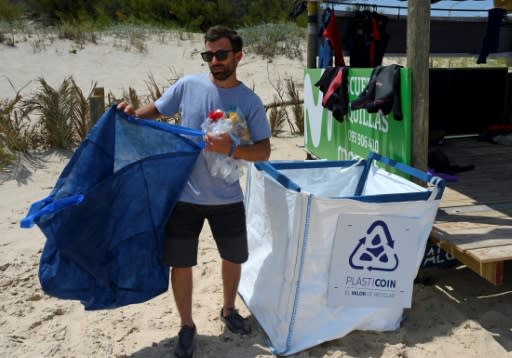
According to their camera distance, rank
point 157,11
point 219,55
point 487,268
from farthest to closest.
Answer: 1. point 157,11
2. point 487,268
3. point 219,55

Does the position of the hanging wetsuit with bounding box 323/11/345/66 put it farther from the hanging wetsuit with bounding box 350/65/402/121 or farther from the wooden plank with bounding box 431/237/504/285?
the wooden plank with bounding box 431/237/504/285

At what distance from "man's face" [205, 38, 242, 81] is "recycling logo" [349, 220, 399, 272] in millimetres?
1120

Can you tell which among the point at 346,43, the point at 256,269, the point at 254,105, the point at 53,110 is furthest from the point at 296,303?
the point at 53,110

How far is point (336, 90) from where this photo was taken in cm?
471

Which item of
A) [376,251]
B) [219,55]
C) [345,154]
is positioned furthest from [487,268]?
[345,154]

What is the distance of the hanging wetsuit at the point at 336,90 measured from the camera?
4.61m

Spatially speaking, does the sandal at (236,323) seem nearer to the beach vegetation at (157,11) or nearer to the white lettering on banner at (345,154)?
the white lettering on banner at (345,154)

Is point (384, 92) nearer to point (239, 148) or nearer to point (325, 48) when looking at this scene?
point (239, 148)

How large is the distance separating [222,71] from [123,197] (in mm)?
842

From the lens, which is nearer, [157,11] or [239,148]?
[239,148]

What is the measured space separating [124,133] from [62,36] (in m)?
15.7

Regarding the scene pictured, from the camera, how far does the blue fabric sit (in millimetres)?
2752

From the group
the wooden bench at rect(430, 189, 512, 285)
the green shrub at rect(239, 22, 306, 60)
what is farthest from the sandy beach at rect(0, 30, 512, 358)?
the green shrub at rect(239, 22, 306, 60)

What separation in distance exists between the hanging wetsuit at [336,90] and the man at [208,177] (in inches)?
74.9
